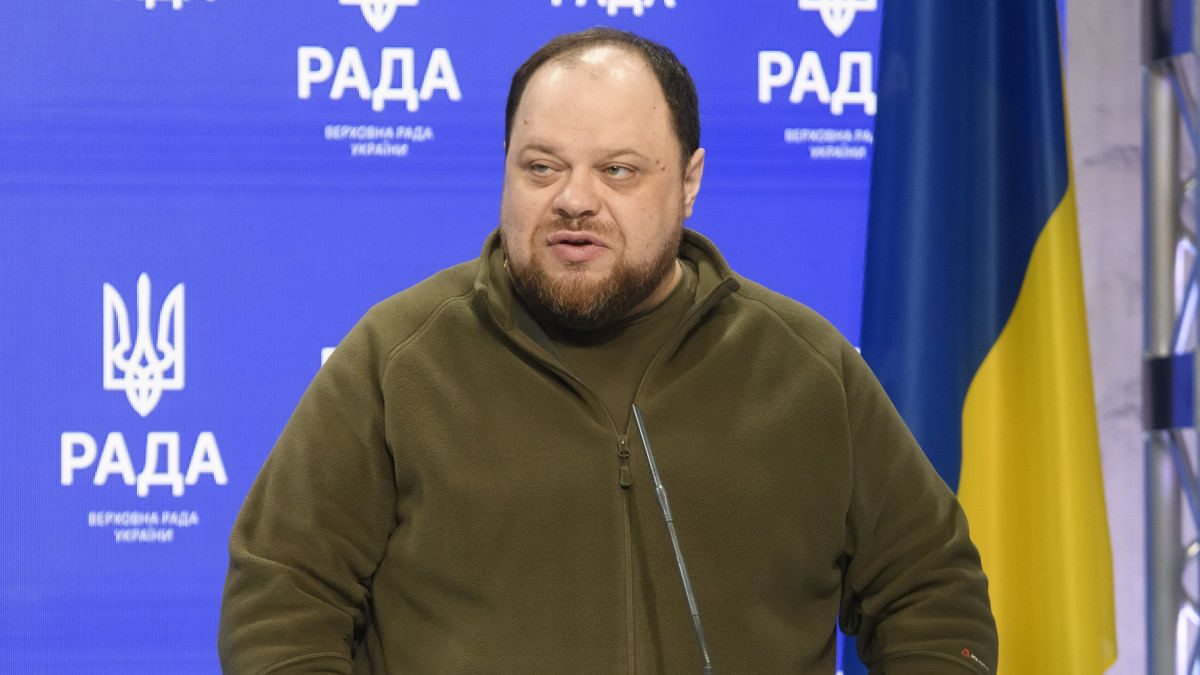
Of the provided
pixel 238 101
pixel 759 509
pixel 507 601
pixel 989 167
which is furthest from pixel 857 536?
pixel 238 101

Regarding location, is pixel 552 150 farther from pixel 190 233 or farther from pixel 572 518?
pixel 190 233

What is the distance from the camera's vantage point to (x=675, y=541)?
1.39 metres

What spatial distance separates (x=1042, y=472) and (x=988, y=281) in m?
0.40

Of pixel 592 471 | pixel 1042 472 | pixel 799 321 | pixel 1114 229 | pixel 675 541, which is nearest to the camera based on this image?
pixel 675 541

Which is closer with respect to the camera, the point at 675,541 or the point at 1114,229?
the point at 675,541

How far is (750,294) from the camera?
67.3 inches

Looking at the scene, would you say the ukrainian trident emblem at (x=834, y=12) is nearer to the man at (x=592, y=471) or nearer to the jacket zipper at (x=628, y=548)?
the man at (x=592, y=471)

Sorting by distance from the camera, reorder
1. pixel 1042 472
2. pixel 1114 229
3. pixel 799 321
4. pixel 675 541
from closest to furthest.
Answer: pixel 675 541, pixel 799 321, pixel 1042 472, pixel 1114 229

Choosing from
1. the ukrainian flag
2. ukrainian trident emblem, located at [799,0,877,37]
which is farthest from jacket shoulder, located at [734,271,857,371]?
ukrainian trident emblem, located at [799,0,877,37]

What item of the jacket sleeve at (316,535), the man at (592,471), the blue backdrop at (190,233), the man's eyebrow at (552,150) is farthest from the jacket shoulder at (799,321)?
the blue backdrop at (190,233)

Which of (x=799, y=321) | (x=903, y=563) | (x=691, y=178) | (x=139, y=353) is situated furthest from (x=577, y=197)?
(x=139, y=353)

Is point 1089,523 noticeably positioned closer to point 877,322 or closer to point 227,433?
point 877,322

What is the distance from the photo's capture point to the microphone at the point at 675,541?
4.39ft

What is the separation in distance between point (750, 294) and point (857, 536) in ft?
1.25
